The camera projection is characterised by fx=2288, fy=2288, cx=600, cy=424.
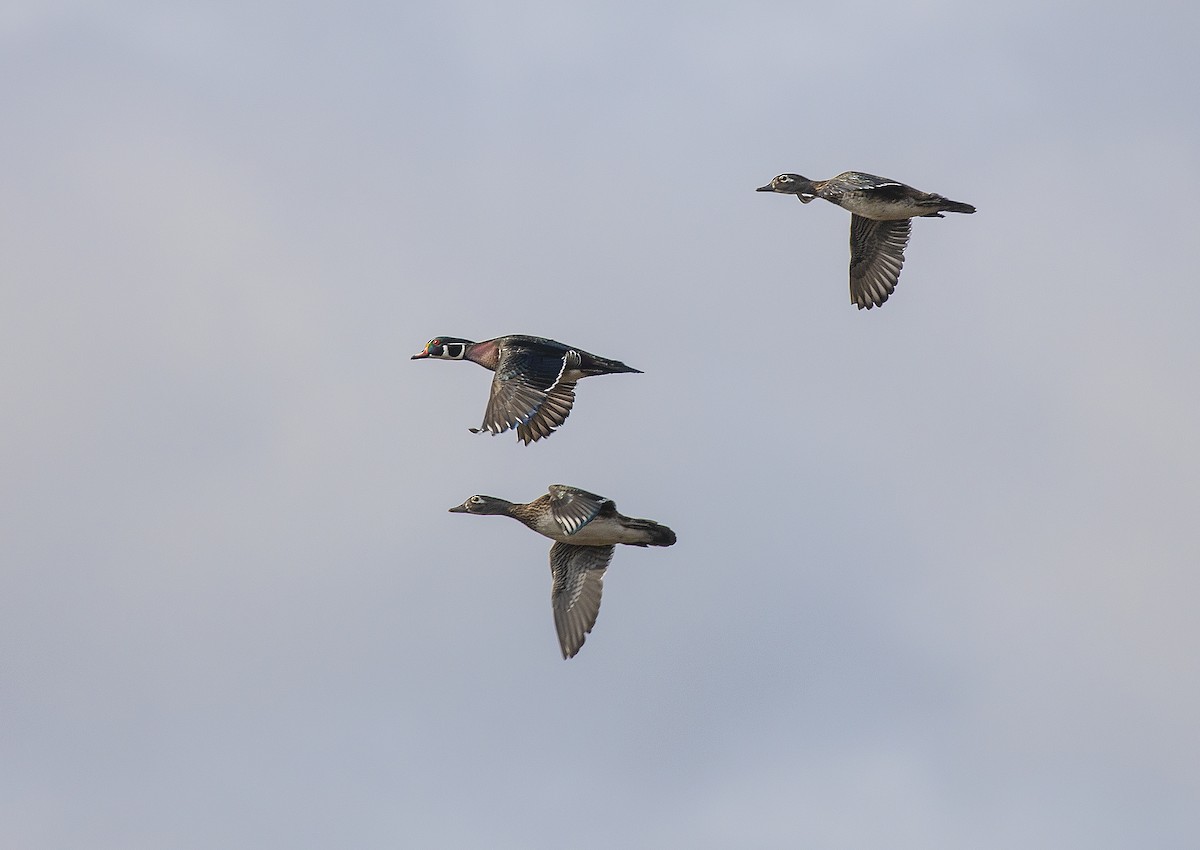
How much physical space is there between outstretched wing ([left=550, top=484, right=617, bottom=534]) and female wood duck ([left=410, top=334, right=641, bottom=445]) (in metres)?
1.36

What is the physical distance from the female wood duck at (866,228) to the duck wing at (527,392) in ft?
26.2

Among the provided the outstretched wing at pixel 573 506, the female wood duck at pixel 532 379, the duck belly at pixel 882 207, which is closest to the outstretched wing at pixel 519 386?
the female wood duck at pixel 532 379

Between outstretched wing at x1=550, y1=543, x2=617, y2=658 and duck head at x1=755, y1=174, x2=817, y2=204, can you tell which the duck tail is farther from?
duck head at x1=755, y1=174, x2=817, y2=204

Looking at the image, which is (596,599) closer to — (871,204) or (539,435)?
(539,435)

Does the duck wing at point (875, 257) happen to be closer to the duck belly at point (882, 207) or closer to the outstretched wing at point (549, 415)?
the duck belly at point (882, 207)

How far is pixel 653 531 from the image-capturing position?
158ft

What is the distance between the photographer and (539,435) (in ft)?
157

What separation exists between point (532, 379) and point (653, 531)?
13.5 feet

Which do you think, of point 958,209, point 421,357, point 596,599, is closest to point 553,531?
point 596,599

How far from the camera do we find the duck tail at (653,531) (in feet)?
158

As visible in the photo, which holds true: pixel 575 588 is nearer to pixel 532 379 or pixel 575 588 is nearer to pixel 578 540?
pixel 578 540

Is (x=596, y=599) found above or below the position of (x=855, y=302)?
below

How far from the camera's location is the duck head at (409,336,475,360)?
5453 cm

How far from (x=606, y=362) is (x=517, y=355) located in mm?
2297
